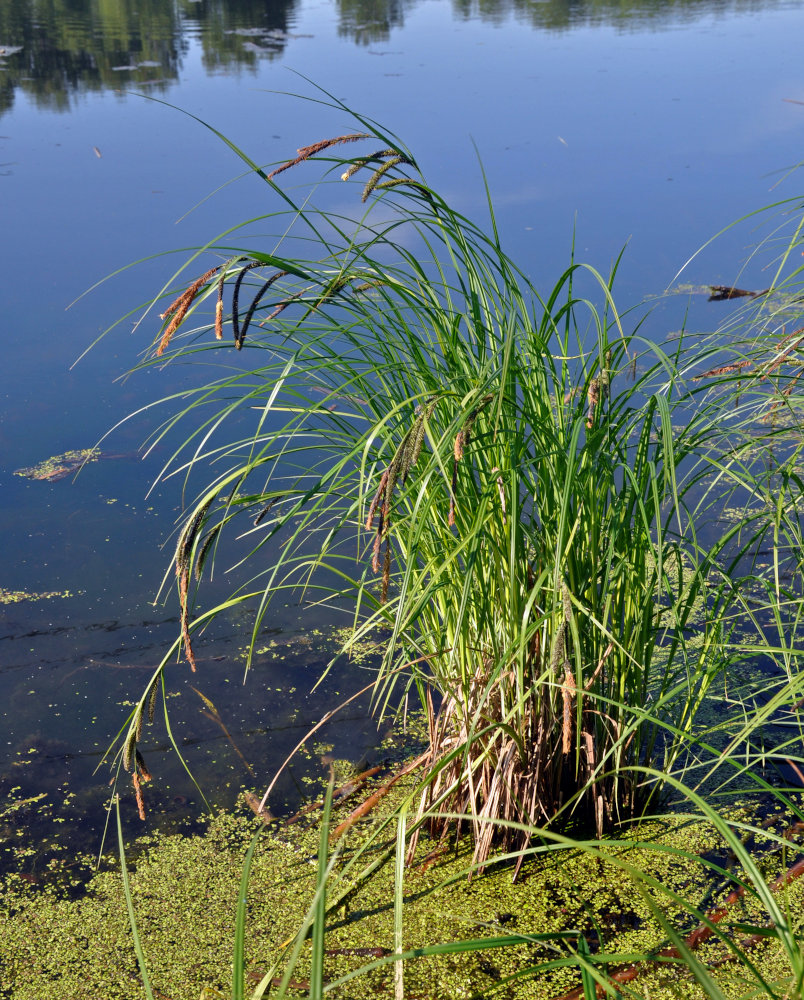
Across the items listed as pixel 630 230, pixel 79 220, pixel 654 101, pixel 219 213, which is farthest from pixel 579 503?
pixel 654 101

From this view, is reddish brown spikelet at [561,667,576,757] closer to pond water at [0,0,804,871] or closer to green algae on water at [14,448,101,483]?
pond water at [0,0,804,871]

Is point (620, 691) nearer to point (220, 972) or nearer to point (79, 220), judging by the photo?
point (220, 972)

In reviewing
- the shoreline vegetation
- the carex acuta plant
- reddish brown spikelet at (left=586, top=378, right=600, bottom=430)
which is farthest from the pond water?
reddish brown spikelet at (left=586, top=378, right=600, bottom=430)

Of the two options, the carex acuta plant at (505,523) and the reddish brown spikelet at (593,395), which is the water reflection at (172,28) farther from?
the reddish brown spikelet at (593,395)

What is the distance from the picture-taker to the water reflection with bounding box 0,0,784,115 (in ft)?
24.5

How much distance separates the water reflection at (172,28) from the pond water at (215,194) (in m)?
0.05

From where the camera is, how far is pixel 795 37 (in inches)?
344

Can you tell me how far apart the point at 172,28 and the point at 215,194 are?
16.9 feet

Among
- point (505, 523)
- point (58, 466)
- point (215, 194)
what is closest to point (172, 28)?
point (215, 194)

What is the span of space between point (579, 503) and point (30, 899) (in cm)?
113

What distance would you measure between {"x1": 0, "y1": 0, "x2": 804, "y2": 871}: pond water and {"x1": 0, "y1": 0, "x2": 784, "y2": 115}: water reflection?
5 cm

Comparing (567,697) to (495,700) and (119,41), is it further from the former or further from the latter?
(119,41)

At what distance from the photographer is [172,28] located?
9234mm

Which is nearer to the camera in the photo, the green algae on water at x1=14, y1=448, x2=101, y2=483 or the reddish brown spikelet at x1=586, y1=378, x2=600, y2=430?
the reddish brown spikelet at x1=586, y1=378, x2=600, y2=430
